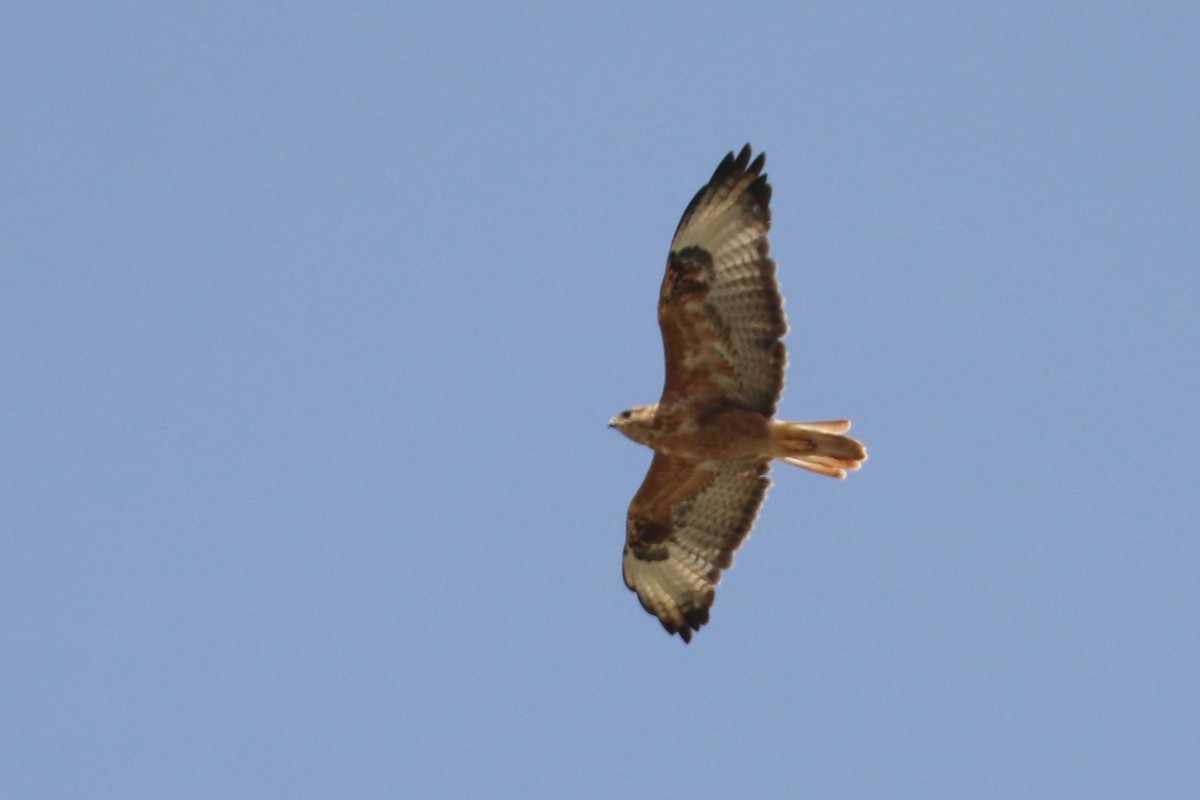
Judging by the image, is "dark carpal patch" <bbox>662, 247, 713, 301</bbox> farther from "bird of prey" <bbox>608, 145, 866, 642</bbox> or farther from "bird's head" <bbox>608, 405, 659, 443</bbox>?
"bird's head" <bbox>608, 405, 659, 443</bbox>

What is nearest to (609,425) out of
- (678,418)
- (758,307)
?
(678,418)

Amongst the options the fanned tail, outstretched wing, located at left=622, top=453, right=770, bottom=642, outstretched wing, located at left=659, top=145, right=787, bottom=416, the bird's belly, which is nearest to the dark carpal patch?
outstretched wing, located at left=659, top=145, right=787, bottom=416

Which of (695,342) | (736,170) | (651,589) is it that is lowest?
(651,589)

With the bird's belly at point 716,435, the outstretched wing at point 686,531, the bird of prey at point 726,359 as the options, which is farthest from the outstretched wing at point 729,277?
the outstretched wing at point 686,531

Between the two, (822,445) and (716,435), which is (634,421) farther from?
(822,445)

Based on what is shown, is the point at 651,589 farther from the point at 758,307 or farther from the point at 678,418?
the point at 758,307

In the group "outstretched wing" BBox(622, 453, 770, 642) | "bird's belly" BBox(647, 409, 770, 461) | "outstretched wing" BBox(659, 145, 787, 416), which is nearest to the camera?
"outstretched wing" BBox(659, 145, 787, 416)

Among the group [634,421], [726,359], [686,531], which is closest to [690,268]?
[726,359]

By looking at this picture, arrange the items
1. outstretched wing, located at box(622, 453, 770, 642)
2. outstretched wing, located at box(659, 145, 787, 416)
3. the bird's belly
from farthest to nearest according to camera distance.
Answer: outstretched wing, located at box(622, 453, 770, 642) → the bird's belly → outstretched wing, located at box(659, 145, 787, 416)
